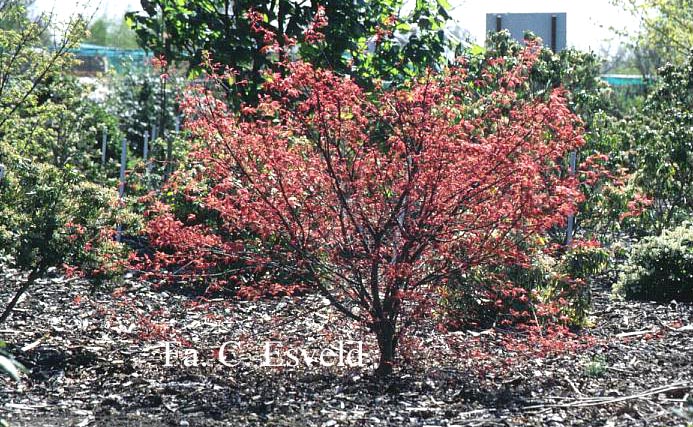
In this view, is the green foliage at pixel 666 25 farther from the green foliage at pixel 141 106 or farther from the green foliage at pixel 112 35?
the green foliage at pixel 112 35


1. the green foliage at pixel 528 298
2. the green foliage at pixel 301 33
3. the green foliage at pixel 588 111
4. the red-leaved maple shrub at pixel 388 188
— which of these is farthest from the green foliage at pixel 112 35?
the red-leaved maple shrub at pixel 388 188

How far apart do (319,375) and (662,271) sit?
157 inches

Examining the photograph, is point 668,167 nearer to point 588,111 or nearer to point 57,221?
point 588,111

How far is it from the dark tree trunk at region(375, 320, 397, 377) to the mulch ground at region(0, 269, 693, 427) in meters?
0.08

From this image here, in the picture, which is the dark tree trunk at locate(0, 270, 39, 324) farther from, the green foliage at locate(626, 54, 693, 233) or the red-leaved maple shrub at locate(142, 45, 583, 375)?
the green foliage at locate(626, 54, 693, 233)

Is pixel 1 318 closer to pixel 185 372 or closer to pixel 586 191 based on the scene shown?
pixel 185 372

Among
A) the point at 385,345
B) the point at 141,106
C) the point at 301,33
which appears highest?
the point at 301,33

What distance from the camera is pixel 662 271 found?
27.0ft

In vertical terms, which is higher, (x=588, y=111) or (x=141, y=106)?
(x=141, y=106)

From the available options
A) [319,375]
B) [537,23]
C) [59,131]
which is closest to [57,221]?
[319,375]

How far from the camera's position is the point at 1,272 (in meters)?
8.57

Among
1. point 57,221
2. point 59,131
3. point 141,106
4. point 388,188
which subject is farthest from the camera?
point 141,106

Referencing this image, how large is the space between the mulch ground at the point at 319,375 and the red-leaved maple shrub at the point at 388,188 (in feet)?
1.48

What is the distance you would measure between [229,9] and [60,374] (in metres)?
5.59
